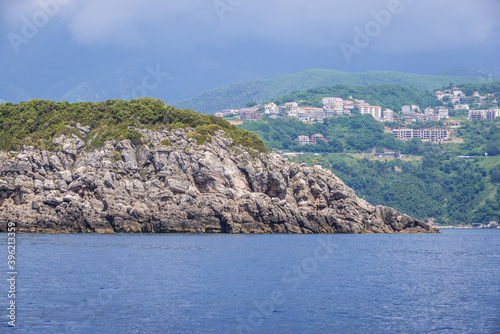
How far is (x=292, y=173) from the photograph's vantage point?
317 ft

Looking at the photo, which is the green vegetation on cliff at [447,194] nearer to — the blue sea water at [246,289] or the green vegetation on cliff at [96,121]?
the green vegetation on cliff at [96,121]

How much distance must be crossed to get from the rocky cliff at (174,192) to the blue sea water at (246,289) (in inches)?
614

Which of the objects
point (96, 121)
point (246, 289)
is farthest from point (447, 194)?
point (246, 289)

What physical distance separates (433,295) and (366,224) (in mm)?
55356

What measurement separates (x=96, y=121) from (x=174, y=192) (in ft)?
73.1

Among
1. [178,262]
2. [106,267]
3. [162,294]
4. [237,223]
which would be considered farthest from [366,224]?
[162,294]

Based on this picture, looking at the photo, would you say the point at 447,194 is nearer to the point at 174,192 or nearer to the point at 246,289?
the point at 174,192

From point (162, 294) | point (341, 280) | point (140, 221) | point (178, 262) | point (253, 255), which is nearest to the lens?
point (162, 294)

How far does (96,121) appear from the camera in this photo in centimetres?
10081

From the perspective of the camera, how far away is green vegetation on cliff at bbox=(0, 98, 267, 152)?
96000mm

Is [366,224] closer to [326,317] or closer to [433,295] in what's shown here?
[433,295]

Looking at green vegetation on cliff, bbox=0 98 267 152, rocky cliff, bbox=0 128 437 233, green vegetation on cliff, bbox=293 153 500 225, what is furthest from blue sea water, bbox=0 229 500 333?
green vegetation on cliff, bbox=293 153 500 225

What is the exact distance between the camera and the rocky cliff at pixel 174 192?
8331 cm

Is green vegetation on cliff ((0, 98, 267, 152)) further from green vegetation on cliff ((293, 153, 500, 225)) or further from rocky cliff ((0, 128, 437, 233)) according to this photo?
green vegetation on cliff ((293, 153, 500, 225))
